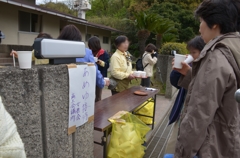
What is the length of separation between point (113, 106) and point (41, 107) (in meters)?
1.48

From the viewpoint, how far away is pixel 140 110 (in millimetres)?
4012

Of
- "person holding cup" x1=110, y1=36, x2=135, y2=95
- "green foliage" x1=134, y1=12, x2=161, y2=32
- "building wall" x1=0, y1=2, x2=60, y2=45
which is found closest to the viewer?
"person holding cup" x1=110, y1=36, x2=135, y2=95

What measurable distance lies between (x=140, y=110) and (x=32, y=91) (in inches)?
116

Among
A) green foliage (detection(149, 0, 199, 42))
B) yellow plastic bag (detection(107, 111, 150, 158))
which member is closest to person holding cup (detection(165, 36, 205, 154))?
yellow plastic bag (detection(107, 111, 150, 158))

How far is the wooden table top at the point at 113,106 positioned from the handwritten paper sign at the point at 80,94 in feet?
0.97

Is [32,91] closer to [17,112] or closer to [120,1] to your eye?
[17,112]

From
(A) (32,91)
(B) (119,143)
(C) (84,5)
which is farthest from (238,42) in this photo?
(C) (84,5)

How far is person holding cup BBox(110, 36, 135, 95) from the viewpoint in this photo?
3.49 m

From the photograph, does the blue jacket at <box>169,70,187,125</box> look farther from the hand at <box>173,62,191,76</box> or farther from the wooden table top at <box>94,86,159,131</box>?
the wooden table top at <box>94,86,159,131</box>

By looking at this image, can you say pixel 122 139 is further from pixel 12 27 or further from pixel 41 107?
pixel 12 27

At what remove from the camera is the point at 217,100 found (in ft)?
3.76

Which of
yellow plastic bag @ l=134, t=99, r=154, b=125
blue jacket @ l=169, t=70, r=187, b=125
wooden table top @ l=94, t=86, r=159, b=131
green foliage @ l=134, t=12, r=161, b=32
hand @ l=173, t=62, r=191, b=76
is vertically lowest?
yellow plastic bag @ l=134, t=99, r=154, b=125

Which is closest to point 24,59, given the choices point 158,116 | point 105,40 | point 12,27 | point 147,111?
point 147,111

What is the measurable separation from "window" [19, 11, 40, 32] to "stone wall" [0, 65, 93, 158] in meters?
10.2
